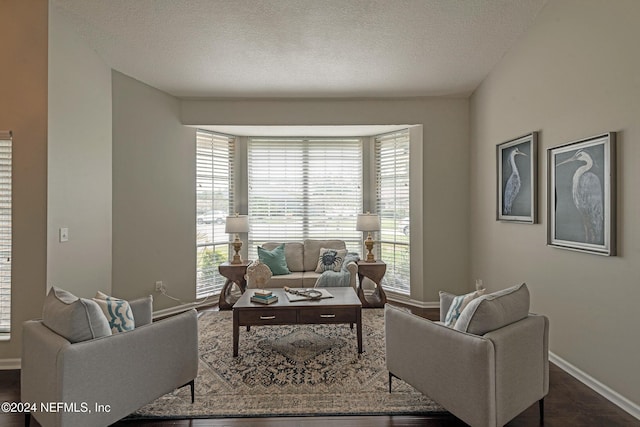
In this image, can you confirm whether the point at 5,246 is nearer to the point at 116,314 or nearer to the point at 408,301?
the point at 116,314

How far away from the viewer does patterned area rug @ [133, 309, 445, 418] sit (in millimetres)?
2416

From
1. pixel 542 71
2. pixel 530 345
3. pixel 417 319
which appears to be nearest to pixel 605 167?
pixel 542 71


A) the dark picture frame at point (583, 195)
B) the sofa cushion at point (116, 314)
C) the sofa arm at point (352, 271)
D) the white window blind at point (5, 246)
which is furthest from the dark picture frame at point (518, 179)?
the white window blind at point (5, 246)

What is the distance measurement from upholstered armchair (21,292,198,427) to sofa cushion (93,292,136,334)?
20cm

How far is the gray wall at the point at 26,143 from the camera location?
3.01 m

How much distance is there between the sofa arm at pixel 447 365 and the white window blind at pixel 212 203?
348 centimetres

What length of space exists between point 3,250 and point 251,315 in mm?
2256

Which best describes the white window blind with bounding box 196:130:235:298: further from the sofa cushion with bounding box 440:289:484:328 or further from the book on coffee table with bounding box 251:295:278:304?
the sofa cushion with bounding box 440:289:484:328

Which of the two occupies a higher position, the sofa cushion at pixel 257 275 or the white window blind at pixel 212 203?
the white window blind at pixel 212 203

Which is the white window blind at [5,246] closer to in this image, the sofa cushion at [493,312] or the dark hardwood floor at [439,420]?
the dark hardwood floor at [439,420]

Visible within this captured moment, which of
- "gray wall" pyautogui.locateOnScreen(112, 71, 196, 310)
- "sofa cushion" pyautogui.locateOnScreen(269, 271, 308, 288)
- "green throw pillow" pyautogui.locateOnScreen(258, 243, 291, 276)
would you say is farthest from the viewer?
"green throw pillow" pyautogui.locateOnScreen(258, 243, 291, 276)

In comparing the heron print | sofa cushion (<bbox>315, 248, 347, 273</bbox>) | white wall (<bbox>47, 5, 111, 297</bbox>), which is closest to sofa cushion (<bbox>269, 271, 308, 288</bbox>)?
sofa cushion (<bbox>315, 248, 347, 273</bbox>)

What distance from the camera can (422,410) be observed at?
2.39m

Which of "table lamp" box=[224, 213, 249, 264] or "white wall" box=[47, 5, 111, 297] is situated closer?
"white wall" box=[47, 5, 111, 297]
